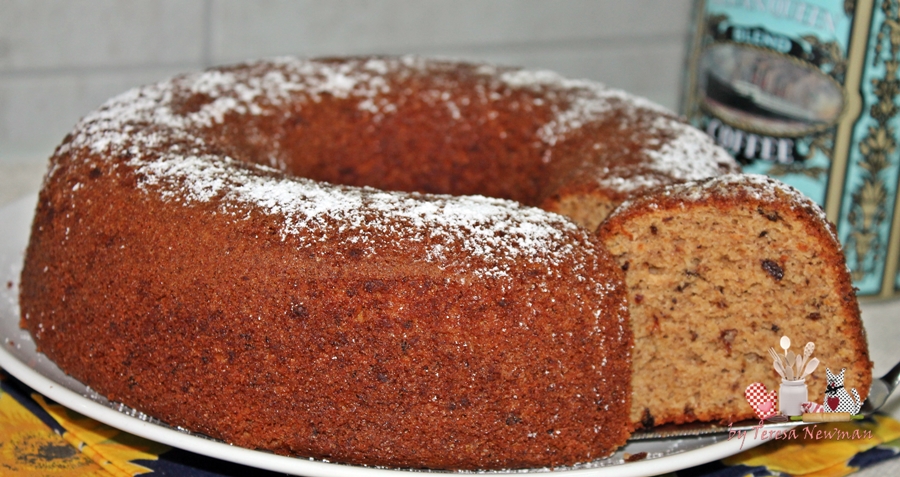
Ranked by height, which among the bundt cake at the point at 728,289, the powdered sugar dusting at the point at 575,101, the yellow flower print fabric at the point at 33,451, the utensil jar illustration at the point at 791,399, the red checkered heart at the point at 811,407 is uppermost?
the powdered sugar dusting at the point at 575,101

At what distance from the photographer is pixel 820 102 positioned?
1.51 metres

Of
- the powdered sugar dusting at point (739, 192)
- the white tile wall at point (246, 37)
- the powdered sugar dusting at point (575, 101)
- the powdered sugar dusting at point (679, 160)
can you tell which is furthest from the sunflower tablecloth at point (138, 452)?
the white tile wall at point (246, 37)

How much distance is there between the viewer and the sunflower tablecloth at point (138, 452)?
111 centimetres

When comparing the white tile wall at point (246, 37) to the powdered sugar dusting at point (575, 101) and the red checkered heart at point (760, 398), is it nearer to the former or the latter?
the powdered sugar dusting at point (575, 101)

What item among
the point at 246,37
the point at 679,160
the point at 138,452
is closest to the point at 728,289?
the point at 679,160

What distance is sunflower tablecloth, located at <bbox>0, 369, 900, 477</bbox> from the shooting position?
1110mm

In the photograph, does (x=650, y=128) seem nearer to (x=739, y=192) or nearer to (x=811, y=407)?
(x=739, y=192)

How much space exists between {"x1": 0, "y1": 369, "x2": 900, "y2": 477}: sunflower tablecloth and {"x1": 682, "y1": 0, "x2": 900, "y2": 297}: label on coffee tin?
0.44m

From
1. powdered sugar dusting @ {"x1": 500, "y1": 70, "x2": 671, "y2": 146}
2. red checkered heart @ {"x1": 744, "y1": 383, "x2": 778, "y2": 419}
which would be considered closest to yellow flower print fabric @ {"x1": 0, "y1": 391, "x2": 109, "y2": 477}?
red checkered heart @ {"x1": 744, "y1": 383, "x2": 778, "y2": 419}

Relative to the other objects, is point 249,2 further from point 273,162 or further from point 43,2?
point 273,162

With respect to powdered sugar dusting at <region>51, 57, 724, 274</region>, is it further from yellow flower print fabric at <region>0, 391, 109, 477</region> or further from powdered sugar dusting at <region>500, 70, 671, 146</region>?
yellow flower print fabric at <region>0, 391, 109, 477</region>

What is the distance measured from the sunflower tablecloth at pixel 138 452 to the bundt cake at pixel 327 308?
5cm

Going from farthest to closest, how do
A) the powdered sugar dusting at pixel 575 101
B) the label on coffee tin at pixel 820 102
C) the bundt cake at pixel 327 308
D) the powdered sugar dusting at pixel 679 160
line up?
the powdered sugar dusting at pixel 575 101
the label on coffee tin at pixel 820 102
the powdered sugar dusting at pixel 679 160
the bundt cake at pixel 327 308

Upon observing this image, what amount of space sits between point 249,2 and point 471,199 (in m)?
1.34
